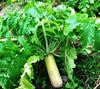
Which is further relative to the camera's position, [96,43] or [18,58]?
[18,58]

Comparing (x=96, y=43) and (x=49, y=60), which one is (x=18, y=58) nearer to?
(x=49, y=60)

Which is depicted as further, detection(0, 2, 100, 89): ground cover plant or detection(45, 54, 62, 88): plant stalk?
detection(45, 54, 62, 88): plant stalk

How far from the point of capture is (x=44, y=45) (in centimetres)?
184

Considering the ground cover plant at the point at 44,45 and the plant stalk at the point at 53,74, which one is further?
the plant stalk at the point at 53,74

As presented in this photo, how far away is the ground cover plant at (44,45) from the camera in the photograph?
4.24 ft

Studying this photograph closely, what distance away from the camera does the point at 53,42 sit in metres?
1.77

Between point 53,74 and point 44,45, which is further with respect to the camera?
point 44,45

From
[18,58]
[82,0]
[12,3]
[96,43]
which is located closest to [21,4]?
[12,3]

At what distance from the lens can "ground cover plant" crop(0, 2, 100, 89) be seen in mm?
1292

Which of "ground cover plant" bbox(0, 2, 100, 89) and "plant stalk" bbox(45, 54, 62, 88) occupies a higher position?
"ground cover plant" bbox(0, 2, 100, 89)

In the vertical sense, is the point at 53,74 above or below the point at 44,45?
below

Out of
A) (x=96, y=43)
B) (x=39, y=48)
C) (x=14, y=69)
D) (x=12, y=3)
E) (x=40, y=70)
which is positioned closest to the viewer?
(x=96, y=43)

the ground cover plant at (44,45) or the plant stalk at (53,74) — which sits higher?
the ground cover plant at (44,45)

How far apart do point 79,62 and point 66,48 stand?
0.42 metres
